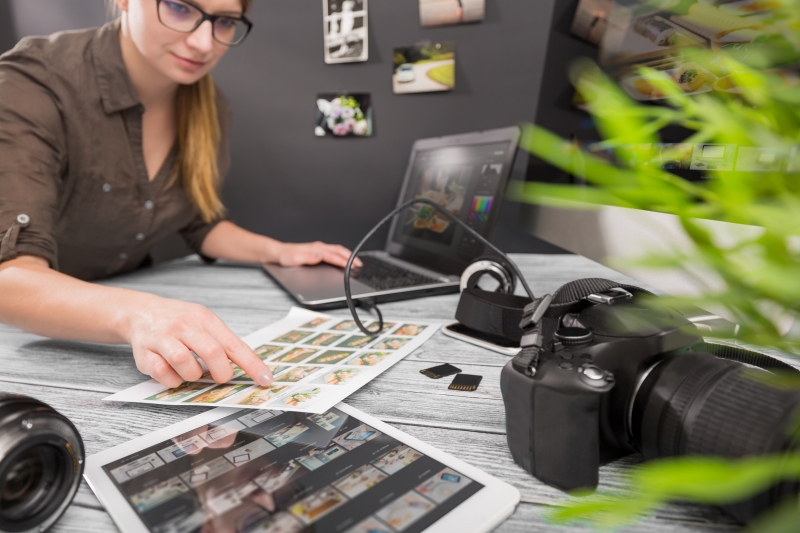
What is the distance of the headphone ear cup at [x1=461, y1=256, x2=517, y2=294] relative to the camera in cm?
72

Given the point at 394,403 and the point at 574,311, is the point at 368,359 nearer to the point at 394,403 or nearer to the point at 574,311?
the point at 394,403

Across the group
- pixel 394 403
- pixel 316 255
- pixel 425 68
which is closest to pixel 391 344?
pixel 394 403

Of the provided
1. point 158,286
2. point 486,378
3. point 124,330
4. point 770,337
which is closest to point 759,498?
point 770,337

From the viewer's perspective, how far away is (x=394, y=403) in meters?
0.49

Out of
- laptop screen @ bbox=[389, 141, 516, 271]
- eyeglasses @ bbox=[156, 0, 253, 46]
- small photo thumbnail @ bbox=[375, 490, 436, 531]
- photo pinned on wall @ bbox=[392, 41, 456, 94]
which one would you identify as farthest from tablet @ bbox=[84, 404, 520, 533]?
photo pinned on wall @ bbox=[392, 41, 456, 94]

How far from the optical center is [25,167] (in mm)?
774

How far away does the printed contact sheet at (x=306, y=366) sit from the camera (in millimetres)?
477

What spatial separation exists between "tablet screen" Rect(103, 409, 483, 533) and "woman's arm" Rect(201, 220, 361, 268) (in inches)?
25.7

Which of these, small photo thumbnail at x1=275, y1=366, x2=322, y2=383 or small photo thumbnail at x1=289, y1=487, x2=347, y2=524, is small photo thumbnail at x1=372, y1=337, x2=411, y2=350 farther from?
small photo thumbnail at x1=289, y1=487, x2=347, y2=524

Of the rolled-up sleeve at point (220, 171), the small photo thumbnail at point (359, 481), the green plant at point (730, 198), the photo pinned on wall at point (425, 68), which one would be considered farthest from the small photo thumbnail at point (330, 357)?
the photo pinned on wall at point (425, 68)

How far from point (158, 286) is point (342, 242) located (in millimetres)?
537

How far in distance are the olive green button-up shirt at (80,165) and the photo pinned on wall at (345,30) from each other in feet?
1.06

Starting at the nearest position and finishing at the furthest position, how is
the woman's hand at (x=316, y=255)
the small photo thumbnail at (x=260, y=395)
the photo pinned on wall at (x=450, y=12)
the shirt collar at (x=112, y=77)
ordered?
the small photo thumbnail at (x=260, y=395), the shirt collar at (x=112, y=77), the woman's hand at (x=316, y=255), the photo pinned on wall at (x=450, y=12)

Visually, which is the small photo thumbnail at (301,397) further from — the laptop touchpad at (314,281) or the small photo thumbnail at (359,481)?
the laptop touchpad at (314,281)
